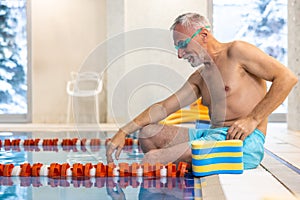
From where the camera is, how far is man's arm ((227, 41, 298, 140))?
11.5ft

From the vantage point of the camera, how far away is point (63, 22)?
11.3m

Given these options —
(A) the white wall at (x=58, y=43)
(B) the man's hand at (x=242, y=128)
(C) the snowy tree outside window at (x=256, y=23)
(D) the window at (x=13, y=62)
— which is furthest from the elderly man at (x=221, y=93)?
(D) the window at (x=13, y=62)

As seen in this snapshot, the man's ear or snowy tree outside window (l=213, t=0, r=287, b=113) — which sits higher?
snowy tree outside window (l=213, t=0, r=287, b=113)

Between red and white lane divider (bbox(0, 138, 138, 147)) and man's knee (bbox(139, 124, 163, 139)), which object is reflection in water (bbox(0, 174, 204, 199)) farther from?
red and white lane divider (bbox(0, 138, 138, 147))

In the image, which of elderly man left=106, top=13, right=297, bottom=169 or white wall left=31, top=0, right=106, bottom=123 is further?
white wall left=31, top=0, right=106, bottom=123

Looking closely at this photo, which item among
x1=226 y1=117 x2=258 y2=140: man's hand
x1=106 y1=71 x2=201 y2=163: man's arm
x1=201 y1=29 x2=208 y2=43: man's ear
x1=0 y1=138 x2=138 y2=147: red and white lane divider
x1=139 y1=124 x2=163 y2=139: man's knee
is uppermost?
x1=201 y1=29 x2=208 y2=43: man's ear

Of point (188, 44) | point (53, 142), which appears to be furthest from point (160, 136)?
point (53, 142)

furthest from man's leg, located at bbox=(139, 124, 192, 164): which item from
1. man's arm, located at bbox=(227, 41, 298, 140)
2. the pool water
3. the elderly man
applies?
man's arm, located at bbox=(227, 41, 298, 140)

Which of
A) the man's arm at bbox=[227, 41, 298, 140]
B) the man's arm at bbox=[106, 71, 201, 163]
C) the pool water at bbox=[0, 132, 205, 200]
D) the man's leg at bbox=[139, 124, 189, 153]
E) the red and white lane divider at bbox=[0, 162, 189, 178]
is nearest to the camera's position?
the pool water at bbox=[0, 132, 205, 200]

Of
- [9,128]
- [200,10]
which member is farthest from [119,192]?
[200,10]

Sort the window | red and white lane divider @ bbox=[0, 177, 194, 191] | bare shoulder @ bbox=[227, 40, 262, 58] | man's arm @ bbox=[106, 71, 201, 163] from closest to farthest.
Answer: red and white lane divider @ bbox=[0, 177, 194, 191], bare shoulder @ bbox=[227, 40, 262, 58], man's arm @ bbox=[106, 71, 201, 163], the window

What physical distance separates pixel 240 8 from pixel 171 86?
22.8 ft

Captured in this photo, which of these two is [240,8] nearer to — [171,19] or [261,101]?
[171,19]

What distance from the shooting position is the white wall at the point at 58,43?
37.0ft
